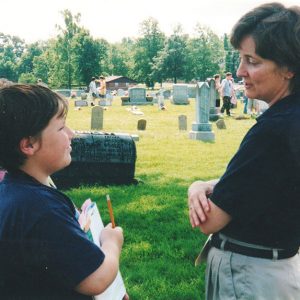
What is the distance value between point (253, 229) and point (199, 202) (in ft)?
0.82

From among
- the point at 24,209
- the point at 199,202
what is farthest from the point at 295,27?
the point at 24,209

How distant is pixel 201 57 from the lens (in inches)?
3164

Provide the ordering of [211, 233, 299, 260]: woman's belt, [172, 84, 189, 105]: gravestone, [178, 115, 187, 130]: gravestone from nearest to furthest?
[211, 233, 299, 260]: woman's belt < [178, 115, 187, 130]: gravestone < [172, 84, 189, 105]: gravestone

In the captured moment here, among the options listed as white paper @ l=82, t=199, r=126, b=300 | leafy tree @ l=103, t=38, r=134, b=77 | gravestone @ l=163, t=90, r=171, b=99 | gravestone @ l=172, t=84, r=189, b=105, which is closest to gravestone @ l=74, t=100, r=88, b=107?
gravestone @ l=172, t=84, r=189, b=105

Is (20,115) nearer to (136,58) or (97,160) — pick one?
(97,160)

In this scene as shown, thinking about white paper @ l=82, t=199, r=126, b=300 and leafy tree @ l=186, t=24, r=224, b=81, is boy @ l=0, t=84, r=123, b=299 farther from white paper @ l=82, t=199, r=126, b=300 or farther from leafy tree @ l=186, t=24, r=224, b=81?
leafy tree @ l=186, t=24, r=224, b=81

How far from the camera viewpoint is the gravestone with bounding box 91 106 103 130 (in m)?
16.1

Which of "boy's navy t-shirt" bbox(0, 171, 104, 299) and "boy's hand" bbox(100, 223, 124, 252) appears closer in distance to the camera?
"boy's navy t-shirt" bbox(0, 171, 104, 299)

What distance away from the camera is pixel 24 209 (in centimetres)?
158

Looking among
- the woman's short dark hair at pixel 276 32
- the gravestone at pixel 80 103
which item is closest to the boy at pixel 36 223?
the woman's short dark hair at pixel 276 32

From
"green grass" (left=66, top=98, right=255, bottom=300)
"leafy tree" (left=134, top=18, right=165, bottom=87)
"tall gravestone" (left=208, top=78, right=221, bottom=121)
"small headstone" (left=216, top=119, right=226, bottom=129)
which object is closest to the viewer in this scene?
"green grass" (left=66, top=98, right=255, bottom=300)

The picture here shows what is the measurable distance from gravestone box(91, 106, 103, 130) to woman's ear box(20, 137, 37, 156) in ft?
47.4

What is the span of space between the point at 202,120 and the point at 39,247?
42.2ft

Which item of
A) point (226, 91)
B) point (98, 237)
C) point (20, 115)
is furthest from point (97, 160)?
point (226, 91)
